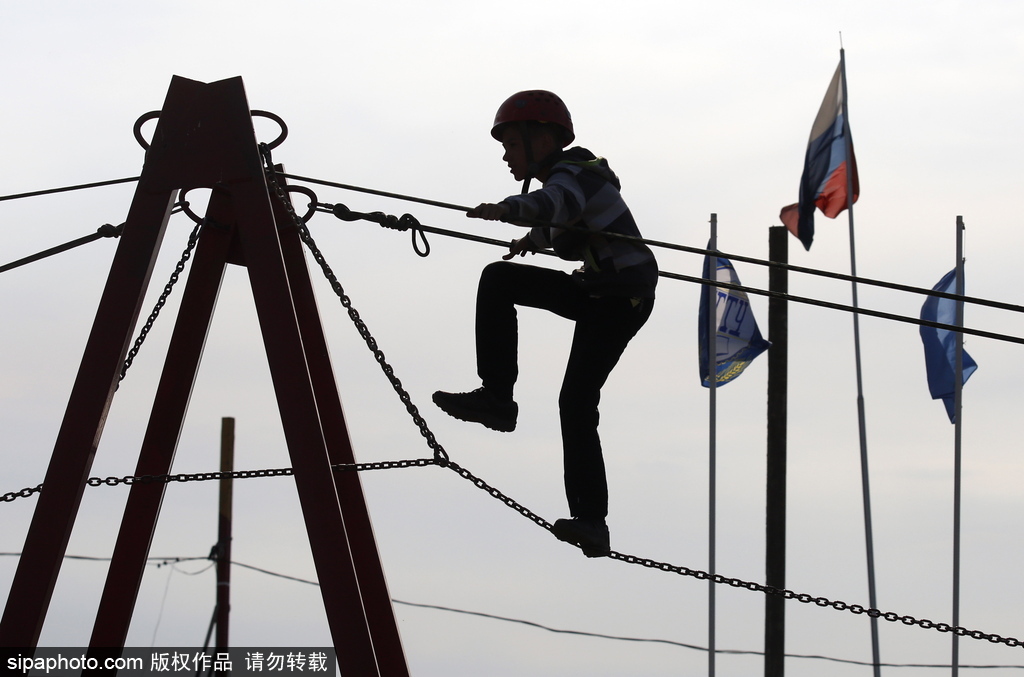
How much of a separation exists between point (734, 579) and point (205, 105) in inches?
130

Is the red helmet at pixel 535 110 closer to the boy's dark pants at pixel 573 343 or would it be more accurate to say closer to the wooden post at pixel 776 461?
the boy's dark pants at pixel 573 343

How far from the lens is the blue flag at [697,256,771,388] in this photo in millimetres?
14453

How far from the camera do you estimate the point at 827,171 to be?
15.2 m

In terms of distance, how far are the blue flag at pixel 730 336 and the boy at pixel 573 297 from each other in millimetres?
8705

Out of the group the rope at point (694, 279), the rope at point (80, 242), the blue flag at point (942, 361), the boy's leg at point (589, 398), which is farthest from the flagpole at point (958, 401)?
the rope at point (80, 242)

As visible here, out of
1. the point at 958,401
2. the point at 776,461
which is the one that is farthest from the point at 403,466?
the point at 958,401

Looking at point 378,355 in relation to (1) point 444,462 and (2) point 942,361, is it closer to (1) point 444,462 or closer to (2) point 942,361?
(1) point 444,462

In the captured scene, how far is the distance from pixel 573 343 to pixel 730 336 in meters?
8.96

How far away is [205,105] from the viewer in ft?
18.8

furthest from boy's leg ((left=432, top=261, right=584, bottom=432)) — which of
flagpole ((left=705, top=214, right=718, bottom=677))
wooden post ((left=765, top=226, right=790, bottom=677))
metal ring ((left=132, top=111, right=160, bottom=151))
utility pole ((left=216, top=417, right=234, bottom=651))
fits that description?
utility pole ((left=216, top=417, right=234, bottom=651))

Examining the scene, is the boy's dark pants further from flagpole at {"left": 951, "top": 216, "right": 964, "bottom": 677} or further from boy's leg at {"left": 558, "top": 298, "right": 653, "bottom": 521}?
flagpole at {"left": 951, "top": 216, "right": 964, "bottom": 677}

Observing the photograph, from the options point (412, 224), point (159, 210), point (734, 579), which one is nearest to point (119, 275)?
point (159, 210)

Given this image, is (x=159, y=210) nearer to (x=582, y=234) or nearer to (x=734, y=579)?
(x=582, y=234)

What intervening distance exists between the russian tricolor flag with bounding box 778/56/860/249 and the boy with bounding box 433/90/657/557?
30.2ft
